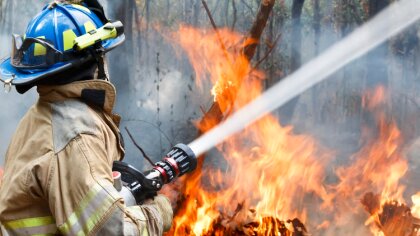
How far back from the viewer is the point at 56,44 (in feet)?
8.10

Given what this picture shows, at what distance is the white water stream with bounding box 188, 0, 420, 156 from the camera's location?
8391 millimetres

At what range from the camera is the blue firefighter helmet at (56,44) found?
242 cm

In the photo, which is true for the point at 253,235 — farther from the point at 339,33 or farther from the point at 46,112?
the point at 339,33

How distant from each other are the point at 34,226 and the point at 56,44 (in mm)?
876

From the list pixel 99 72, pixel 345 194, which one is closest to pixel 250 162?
pixel 345 194

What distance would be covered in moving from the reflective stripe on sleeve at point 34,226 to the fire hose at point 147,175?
35 centimetres

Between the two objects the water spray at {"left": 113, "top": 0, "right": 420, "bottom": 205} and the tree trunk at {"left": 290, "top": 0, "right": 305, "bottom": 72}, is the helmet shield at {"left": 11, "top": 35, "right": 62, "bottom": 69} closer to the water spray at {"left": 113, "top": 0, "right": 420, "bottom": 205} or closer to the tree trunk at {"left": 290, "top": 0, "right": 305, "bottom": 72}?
the water spray at {"left": 113, "top": 0, "right": 420, "bottom": 205}

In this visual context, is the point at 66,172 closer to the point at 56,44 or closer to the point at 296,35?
the point at 56,44

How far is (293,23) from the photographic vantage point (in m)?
8.55

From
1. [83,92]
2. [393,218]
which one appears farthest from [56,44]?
[393,218]

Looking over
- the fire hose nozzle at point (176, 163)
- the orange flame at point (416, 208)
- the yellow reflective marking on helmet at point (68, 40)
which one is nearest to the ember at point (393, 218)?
the orange flame at point (416, 208)

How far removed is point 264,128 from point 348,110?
1642 mm

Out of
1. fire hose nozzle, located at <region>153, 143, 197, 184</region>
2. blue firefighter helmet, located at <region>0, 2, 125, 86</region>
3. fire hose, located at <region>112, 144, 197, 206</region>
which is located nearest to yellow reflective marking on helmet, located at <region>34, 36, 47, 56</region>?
blue firefighter helmet, located at <region>0, 2, 125, 86</region>

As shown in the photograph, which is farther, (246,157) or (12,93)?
(246,157)
